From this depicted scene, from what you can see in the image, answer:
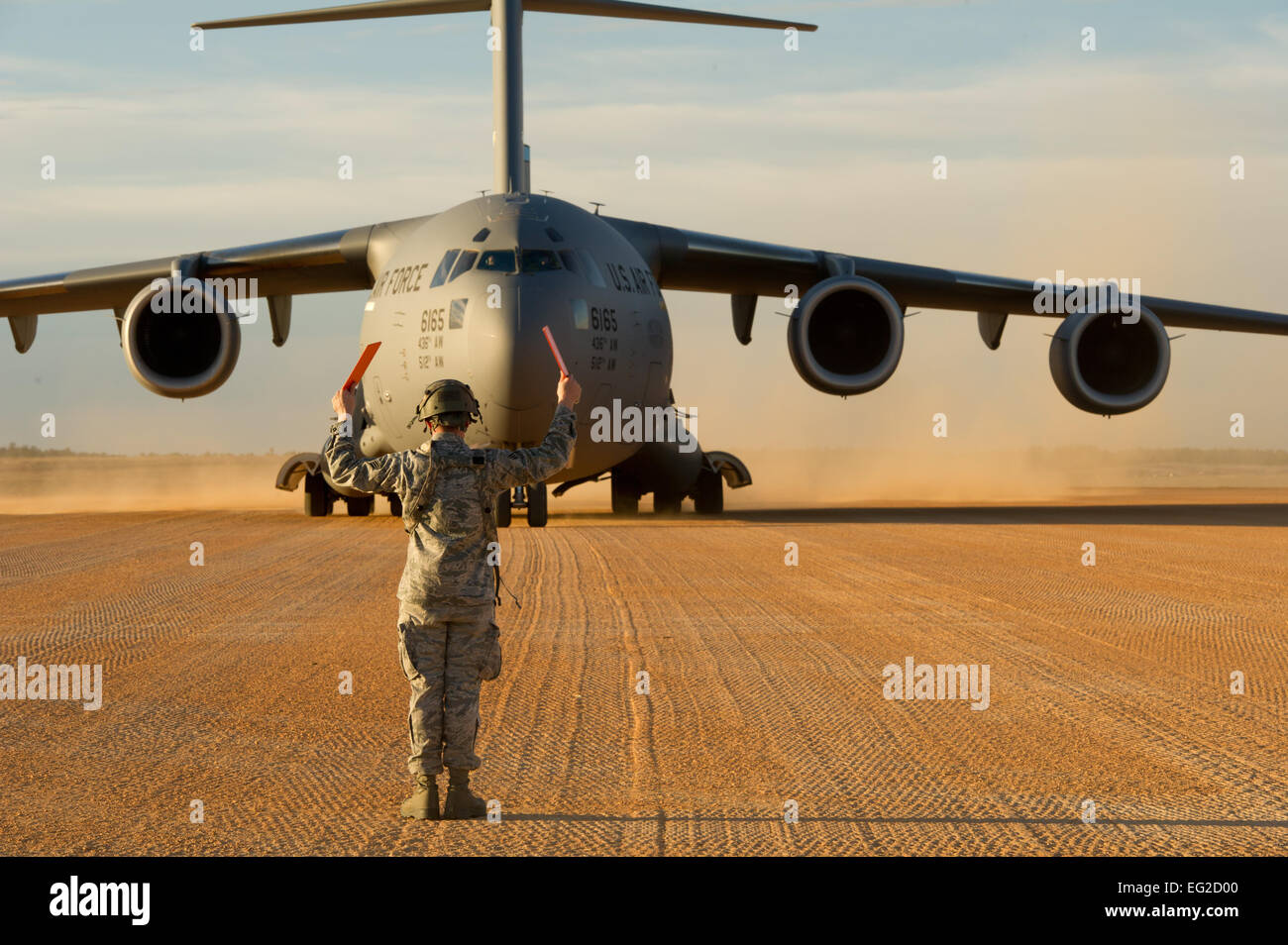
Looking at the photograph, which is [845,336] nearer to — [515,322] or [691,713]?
[515,322]

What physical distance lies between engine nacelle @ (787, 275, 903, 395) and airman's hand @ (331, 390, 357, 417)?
51.0 feet

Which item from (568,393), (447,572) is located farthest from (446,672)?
(568,393)

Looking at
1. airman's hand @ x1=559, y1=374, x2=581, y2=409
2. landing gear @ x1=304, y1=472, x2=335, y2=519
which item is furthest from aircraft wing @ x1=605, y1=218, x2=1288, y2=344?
airman's hand @ x1=559, y1=374, x2=581, y2=409

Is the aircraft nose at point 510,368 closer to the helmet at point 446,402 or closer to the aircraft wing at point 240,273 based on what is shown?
the aircraft wing at point 240,273

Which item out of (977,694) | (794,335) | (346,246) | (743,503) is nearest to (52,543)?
(346,246)

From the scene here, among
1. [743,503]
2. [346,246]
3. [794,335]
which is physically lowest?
[743,503]

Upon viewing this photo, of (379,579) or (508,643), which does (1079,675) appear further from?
(379,579)

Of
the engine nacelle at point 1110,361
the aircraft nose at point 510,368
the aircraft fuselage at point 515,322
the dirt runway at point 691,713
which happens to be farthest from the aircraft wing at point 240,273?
the engine nacelle at point 1110,361

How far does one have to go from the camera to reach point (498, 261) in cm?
1722

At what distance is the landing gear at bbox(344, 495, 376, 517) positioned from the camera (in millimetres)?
23844

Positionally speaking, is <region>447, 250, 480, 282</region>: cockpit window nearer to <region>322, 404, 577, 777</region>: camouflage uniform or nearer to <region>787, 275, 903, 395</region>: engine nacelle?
<region>787, 275, 903, 395</region>: engine nacelle

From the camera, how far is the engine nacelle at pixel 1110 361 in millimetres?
22562

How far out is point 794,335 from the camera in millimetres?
21156
